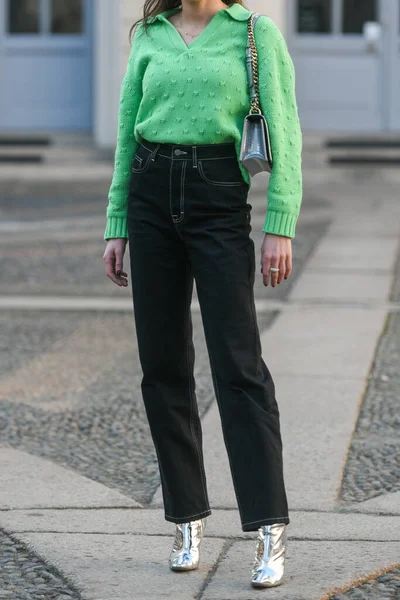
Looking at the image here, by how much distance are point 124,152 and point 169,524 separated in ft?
3.92

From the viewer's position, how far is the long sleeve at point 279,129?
10.8ft

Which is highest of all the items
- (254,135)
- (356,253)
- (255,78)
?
(255,78)

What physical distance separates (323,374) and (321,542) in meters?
2.24

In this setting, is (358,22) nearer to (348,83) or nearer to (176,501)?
(348,83)

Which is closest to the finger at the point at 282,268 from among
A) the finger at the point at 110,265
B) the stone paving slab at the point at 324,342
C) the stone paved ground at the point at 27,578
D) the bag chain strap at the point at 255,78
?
the bag chain strap at the point at 255,78

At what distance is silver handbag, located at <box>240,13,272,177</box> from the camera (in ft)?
10.6

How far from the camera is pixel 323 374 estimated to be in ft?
19.6

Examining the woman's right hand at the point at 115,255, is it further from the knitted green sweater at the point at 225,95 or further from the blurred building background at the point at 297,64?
the blurred building background at the point at 297,64

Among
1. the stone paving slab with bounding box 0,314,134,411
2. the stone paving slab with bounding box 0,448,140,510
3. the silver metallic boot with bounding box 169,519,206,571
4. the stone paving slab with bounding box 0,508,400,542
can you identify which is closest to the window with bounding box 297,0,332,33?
the stone paving slab with bounding box 0,314,134,411

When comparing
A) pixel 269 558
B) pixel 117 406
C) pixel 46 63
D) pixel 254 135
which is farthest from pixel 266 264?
pixel 46 63

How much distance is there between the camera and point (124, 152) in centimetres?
350

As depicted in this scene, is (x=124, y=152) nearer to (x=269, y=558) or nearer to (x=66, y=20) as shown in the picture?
(x=269, y=558)

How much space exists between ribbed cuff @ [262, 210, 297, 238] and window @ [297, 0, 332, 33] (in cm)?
1214

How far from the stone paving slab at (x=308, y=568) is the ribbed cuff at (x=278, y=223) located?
0.93 meters
